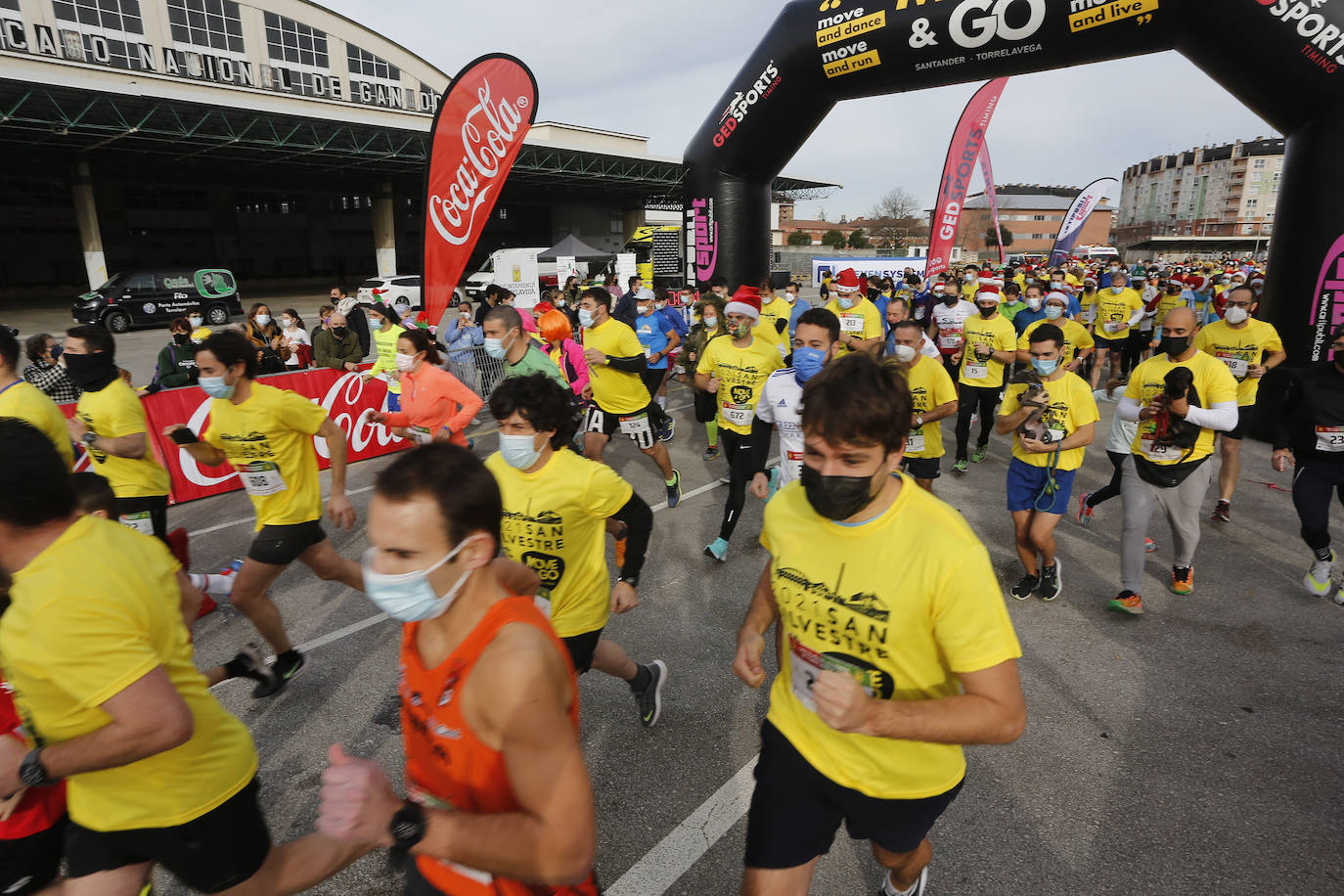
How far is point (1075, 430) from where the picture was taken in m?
4.66

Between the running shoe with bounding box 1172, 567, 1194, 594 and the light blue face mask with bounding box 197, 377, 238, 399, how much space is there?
6.39 m

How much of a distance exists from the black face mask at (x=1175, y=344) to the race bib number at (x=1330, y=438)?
1.13m

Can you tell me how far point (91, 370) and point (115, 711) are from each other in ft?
11.8

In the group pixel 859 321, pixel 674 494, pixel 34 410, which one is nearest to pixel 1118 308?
pixel 859 321

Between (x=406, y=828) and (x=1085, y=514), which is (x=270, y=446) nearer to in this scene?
(x=406, y=828)

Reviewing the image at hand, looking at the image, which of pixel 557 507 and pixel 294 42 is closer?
pixel 557 507

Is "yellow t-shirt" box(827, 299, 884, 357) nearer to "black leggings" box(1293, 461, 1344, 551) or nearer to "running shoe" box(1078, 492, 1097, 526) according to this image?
"running shoe" box(1078, 492, 1097, 526)

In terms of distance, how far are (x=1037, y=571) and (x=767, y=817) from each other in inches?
153

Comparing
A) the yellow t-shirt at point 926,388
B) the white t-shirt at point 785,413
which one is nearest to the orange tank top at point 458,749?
the white t-shirt at point 785,413

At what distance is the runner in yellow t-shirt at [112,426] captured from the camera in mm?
4199

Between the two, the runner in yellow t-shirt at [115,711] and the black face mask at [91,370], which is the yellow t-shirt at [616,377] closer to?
the black face mask at [91,370]

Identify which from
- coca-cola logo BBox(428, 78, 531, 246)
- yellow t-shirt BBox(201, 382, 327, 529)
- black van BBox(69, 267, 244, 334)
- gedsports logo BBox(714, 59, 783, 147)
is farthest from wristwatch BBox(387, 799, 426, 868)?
black van BBox(69, 267, 244, 334)

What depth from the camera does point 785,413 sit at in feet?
14.9

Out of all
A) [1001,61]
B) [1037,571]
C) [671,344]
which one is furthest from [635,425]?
[1001,61]
